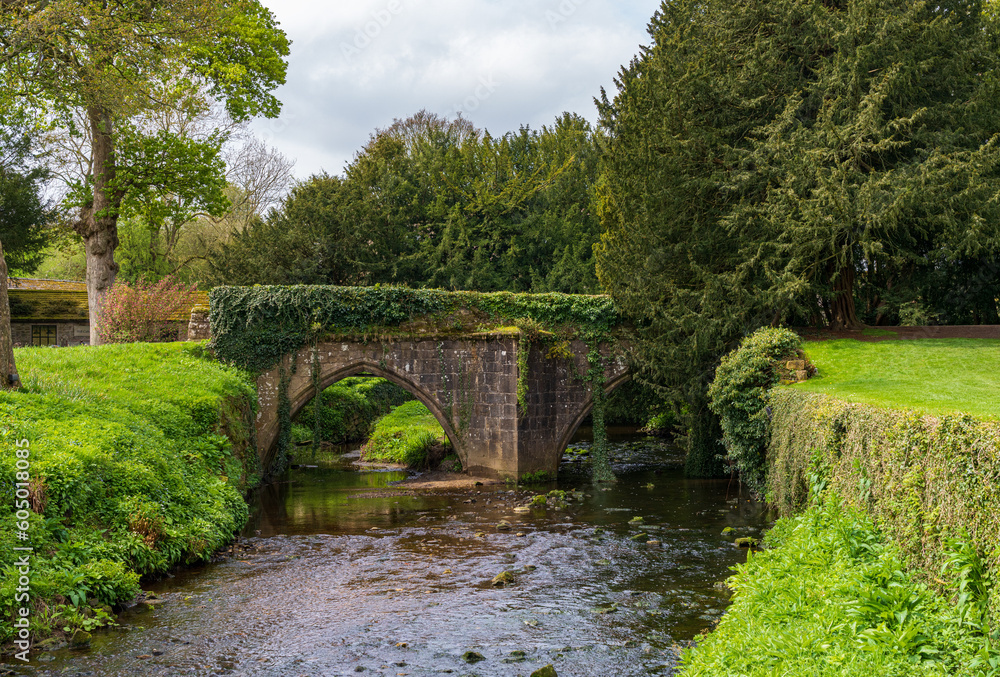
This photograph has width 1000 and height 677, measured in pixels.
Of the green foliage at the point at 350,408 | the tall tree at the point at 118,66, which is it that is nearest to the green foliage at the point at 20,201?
the tall tree at the point at 118,66

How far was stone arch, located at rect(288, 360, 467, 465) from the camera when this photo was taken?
19.0m

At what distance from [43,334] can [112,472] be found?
19.2m

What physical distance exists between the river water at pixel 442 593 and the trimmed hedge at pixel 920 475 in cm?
236

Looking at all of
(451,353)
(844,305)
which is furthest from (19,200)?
(844,305)

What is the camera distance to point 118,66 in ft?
52.0

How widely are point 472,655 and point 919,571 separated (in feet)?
14.1

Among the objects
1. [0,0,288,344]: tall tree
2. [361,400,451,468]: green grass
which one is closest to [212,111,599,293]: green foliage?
[0,0,288,344]: tall tree

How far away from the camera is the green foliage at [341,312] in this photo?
1867 centimetres

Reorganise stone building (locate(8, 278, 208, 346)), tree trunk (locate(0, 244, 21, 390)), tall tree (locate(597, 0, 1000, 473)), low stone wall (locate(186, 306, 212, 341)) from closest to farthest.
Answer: tree trunk (locate(0, 244, 21, 390)) → tall tree (locate(597, 0, 1000, 473)) → low stone wall (locate(186, 306, 212, 341)) → stone building (locate(8, 278, 208, 346))

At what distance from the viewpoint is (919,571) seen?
19.9 feet

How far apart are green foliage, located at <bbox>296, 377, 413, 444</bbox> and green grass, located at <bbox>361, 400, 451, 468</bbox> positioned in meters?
2.09

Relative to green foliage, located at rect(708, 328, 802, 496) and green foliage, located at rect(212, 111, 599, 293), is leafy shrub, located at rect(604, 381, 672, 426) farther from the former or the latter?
green foliage, located at rect(708, 328, 802, 496)

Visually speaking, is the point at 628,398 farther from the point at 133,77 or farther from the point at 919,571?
the point at 919,571

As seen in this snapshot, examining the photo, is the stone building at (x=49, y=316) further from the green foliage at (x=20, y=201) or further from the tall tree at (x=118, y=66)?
the tall tree at (x=118, y=66)
